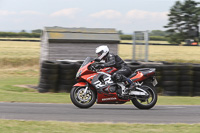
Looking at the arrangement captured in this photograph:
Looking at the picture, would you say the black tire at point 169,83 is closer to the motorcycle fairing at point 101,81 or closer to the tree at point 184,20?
the motorcycle fairing at point 101,81

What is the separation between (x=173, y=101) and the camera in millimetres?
11234

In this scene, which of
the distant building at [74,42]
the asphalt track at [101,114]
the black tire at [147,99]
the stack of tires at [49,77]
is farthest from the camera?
the distant building at [74,42]

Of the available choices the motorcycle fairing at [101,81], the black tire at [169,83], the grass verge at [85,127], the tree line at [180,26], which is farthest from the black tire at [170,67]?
the tree line at [180,26]

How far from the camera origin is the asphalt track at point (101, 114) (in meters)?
7.36

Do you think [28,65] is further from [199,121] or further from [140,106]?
[199,121]

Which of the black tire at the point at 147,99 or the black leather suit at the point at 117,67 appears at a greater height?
the black leather suit at the point at 117,67

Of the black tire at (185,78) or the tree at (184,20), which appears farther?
the tree at (184,20)

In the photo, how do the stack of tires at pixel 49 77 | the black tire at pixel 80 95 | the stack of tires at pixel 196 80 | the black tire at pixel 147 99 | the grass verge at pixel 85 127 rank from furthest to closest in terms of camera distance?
the stack of tires at pixel 196 80, the stack of tires at pixel 49 77, the black tire at pixel 147 99, the black tire at pixel 80 95, the grass verge at pixel 85 127

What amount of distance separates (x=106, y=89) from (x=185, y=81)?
4.89 metres

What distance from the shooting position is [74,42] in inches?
798

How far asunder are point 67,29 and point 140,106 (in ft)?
41.0

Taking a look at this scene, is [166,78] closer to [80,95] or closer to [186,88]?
[186,88]

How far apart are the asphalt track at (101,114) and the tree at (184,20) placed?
58136mm

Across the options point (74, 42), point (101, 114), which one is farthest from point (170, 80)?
point (74, 42)
